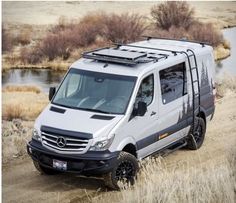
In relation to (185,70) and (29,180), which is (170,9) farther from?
(29,180)

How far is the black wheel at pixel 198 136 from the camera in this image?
10.7 metres

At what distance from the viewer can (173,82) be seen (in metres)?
9.84

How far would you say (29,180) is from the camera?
946cm

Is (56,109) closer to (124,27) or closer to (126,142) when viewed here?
(126,142)

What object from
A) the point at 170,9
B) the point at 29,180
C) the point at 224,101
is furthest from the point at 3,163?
the point at 170,9

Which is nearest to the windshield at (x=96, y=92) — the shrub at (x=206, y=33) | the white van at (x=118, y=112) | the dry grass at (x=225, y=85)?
the white van at (x=118, y=112)

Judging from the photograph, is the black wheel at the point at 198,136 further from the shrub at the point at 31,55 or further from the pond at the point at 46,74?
the shrub at the point at 31,55

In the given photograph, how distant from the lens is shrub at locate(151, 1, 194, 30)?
48.5ft

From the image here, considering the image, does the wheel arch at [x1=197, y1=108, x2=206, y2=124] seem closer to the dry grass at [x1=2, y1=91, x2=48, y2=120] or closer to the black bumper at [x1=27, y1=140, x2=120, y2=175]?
the black bumper at [x1=27, y1=140, x2=120, y2=175]

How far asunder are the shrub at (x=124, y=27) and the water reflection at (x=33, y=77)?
8.13 feet

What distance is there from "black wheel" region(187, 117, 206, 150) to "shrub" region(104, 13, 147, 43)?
549cm

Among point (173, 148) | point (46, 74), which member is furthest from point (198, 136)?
point (46, 74)

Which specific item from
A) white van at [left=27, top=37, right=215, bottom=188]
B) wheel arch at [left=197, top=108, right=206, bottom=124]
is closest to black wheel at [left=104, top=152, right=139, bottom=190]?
white van at [left=27, top=37, right=215, bottom=188]

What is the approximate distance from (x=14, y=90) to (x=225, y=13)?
5.05 m
